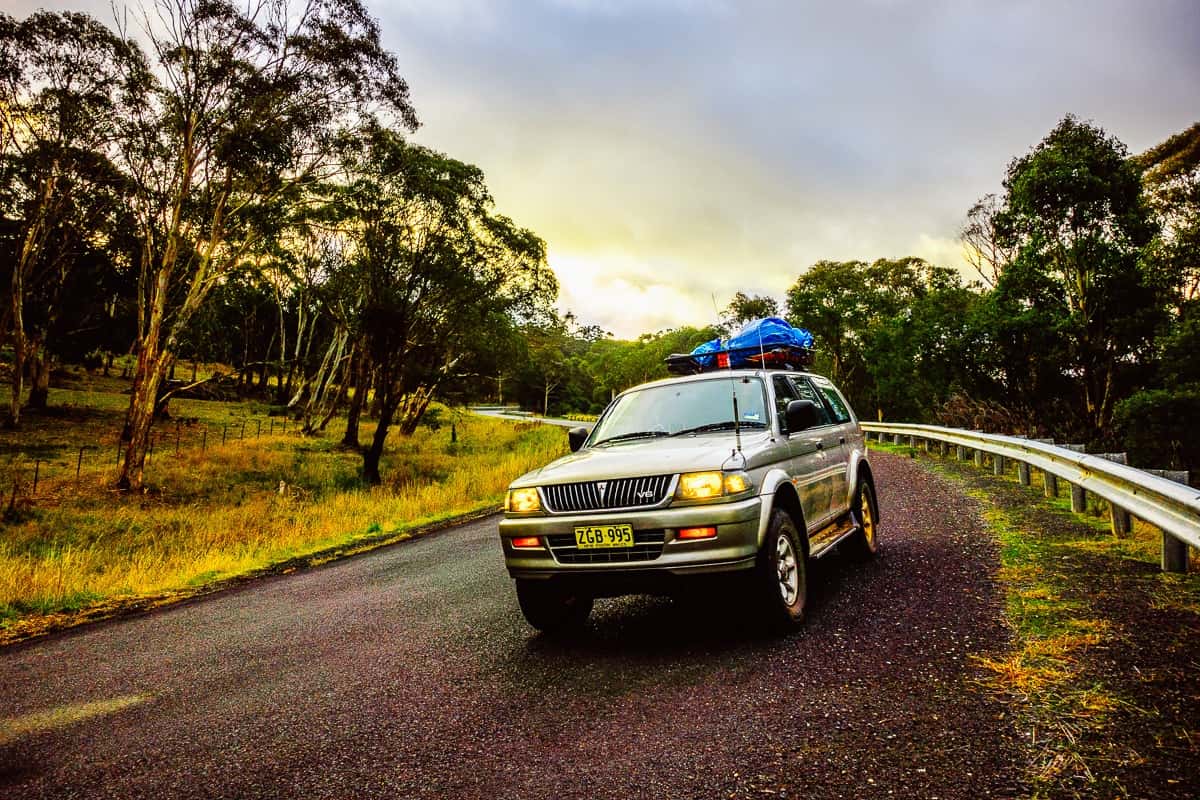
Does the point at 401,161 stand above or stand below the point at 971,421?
above

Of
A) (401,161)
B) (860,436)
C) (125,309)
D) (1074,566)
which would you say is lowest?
(1074,566)

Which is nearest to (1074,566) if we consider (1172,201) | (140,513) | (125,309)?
(140,513)

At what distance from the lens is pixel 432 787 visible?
292 cm

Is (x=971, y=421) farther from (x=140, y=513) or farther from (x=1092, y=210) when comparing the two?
(x=140, y=513)

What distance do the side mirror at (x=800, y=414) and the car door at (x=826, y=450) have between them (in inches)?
8.5

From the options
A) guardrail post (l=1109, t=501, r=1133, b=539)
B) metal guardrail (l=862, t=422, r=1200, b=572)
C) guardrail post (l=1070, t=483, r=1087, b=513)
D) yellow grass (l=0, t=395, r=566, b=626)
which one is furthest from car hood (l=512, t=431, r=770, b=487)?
yellow grass (l=0, t=395, r=566, b=626)

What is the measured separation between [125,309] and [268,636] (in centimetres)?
3862

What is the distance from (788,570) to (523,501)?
6.05ft

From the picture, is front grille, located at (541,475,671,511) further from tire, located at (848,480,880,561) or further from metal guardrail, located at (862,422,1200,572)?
metal guardrail, located at (862,422,1200,572)

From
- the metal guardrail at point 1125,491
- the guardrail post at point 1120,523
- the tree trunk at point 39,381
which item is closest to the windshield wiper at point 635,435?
the metal guardrail at point 1125,491

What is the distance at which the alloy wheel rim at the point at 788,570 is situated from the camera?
14.9 feet

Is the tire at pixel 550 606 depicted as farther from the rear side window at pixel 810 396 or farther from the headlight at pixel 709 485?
the rear side window at pixel 810 396

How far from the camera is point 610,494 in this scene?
4371mm

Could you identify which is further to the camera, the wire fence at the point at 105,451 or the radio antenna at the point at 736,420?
the wire fence at the point at 105,451
